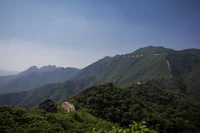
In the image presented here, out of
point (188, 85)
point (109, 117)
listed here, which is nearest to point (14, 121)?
point (109, 117)

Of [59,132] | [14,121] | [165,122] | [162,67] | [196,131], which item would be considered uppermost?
[162,67]

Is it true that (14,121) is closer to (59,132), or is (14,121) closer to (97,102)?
(59,132)

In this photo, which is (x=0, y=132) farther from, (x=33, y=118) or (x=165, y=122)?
(x=165, y=122)

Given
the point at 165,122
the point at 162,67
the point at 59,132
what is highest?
the point at 162,67

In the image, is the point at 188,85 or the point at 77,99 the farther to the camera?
the point at 188,85

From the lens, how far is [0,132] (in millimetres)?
14641

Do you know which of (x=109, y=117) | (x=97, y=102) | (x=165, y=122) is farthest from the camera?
(x=165, y=122)

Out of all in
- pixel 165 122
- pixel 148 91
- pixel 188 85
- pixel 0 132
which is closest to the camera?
pixel 0 132

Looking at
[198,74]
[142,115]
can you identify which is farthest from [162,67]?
[142,115]

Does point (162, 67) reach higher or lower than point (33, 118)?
higher

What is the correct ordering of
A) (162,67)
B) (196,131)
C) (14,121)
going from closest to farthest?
(14,121) → (196,131) → (162,67)

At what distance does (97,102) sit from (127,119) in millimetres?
7681

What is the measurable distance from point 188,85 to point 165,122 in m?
117

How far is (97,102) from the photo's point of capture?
45375 millimetres
